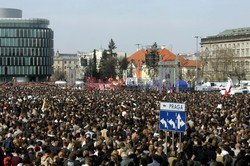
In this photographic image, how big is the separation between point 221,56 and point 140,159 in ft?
345

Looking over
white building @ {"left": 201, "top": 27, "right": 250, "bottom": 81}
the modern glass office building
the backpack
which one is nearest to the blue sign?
the backpack

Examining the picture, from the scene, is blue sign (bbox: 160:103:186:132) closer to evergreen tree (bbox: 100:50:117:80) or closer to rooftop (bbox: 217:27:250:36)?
evergreen tree (bbox: 100:50:117:80)

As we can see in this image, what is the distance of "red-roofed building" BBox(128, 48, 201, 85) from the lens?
205 ft

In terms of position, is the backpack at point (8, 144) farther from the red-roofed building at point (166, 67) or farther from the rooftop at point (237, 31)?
the rooftop at point (237, 31)

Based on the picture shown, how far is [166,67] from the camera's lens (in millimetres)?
65500

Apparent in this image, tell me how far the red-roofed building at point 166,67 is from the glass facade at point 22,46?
81.6 ft

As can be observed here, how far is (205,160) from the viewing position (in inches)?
494

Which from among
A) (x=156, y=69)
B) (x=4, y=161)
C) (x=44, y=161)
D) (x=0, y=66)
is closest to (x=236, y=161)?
(x=44, y=161)

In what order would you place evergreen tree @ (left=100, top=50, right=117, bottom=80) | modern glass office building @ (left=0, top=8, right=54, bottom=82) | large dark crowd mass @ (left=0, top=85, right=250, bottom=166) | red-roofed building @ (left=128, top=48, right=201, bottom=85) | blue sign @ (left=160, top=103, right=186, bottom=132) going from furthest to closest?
modern glass office building @ (left=0, top=8, right=54, bottom=82) → evergreen tree @ (left=100, top=50, right=117, bottom=80) → red-roofed building @ (left=128, top=48, right=201, bottom=85) → blue sign @ (left=160, top=103, right=186, bottom=132) → large dark crowd mass @ (left=0, top=85, right=250, bottom=166)

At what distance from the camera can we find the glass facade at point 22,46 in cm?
14075

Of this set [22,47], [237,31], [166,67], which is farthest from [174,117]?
[22,47]

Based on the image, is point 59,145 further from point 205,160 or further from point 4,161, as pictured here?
point 205,160

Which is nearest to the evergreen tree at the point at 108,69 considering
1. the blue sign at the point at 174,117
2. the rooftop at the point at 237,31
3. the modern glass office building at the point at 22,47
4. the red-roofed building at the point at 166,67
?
the red-roofed building at the point at 166,67

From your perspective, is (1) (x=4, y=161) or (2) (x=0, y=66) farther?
(2) (x=0, y=66)
